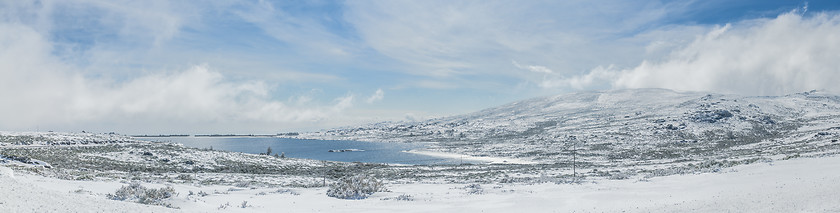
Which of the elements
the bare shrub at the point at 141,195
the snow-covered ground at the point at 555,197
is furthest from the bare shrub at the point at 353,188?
the bare shrub at the point at 141,195

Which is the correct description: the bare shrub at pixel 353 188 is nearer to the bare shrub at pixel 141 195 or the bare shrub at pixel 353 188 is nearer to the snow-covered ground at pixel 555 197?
the snow-covered ground at pixel 555 197

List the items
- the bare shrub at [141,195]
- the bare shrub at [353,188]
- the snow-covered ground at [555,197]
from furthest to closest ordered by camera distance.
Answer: the bare shrub at [353,188]
the bare shrub at [141,195]
the snow-covered ground at [555,197]

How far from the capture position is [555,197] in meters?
26.3

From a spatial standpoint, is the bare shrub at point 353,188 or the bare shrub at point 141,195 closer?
the bare shrub at point 141,195

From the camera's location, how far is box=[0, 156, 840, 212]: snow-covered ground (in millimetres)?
17281

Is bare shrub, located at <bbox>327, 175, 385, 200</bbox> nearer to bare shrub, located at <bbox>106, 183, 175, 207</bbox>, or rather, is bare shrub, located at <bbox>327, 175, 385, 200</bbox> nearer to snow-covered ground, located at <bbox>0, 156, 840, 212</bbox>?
snow-covered ground, located at <bbox>0, 156, 840, 212</bbox>

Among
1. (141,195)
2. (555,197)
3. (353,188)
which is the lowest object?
(555,197)

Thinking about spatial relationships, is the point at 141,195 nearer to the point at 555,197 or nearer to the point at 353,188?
the point at 353,188

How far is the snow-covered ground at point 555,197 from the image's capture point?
56.7 feet

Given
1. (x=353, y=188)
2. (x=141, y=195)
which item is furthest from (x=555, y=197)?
(x=141, y=195)

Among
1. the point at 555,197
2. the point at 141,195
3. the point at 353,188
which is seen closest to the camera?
the point at 141,195

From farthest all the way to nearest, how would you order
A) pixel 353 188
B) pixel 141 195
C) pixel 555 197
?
pixel 353 188
pixel 555 197
pixel 141 195

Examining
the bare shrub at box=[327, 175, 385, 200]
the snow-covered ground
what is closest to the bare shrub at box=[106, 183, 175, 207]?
the snow-covered ground

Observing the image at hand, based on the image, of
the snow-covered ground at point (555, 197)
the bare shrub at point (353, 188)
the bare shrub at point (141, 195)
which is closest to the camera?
the snow-covered ground at point (555, 197)
